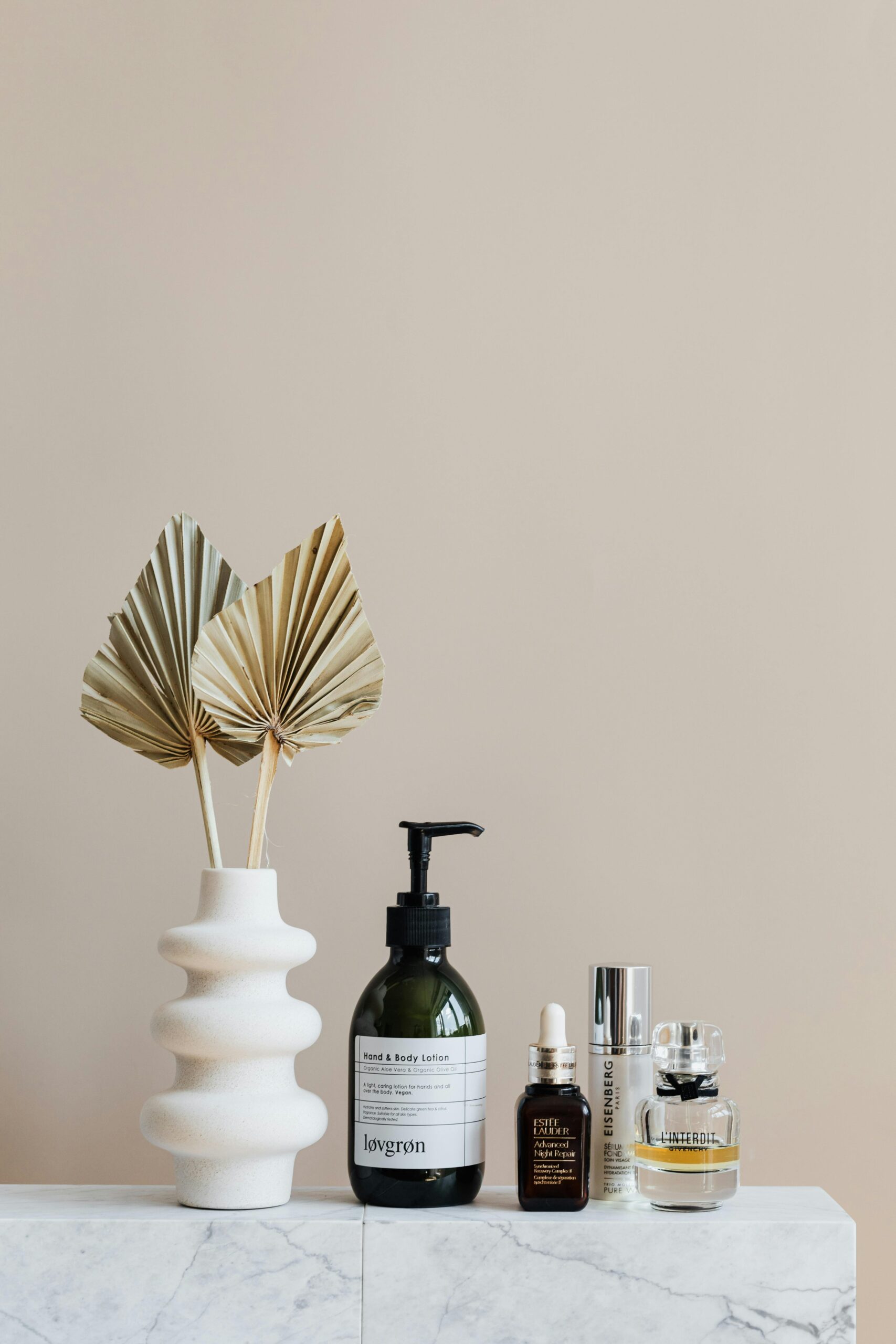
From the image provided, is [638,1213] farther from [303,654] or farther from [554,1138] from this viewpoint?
[303,654]

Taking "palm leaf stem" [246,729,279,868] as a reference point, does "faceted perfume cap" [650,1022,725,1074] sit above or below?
below

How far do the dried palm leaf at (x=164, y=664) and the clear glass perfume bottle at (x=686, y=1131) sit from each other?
0.28 meters

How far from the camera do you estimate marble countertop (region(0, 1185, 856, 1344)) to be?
2.03ft

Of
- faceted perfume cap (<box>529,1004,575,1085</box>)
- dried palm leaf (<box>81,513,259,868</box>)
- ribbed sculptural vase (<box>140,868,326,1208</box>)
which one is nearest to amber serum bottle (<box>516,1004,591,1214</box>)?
faceted perfume cap (<box>529,1004,575,1085</box>)

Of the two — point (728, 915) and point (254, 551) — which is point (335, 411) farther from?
point (728, 915)

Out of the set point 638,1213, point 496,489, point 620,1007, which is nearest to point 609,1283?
point 638,1213

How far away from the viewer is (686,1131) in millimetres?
646

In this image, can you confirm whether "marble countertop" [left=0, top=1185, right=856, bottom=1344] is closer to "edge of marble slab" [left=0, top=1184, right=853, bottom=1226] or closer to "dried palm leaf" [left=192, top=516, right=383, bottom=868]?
"edge of marble slab" [left=0, top=1184, right=853, bottom=1226]

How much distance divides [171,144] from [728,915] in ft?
2.22

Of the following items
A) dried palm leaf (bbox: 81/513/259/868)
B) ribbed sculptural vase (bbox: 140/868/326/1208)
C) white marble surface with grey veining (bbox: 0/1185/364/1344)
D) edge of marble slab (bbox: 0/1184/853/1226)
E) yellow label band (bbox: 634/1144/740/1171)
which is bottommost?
white marble surface with grey veining (bbox: 0/1185/364/1344)

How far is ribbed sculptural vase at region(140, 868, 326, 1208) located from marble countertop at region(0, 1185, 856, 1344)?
0.03 meters

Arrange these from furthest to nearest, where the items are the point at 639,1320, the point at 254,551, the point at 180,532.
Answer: the point at 254,551
the point at 180,532
the point at 639,1320

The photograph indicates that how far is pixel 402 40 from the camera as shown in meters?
0.89

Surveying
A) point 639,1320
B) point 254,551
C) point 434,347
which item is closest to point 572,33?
point 434,347
